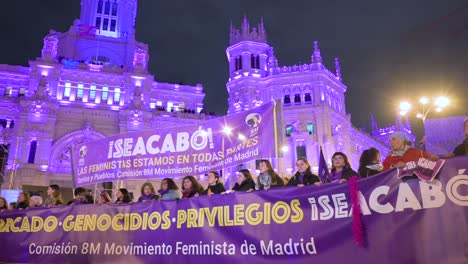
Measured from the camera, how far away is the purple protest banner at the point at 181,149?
27.6 feet

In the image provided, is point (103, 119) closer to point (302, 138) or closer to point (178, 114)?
point (178, 114)

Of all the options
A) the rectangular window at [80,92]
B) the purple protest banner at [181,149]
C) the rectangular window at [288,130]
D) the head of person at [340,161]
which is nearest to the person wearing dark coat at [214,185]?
the purple protest banner at [181,149]

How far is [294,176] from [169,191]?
338cm

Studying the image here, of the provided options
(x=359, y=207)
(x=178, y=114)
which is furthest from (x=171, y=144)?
(x=178, y=114)

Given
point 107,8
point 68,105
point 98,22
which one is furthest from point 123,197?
point 107,8

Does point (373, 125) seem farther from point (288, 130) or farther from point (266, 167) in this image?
point (266, 167)

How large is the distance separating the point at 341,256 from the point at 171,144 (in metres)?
5.57

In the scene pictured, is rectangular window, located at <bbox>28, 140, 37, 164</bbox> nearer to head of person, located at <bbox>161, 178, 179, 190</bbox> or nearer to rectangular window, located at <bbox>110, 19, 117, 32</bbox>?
rectangular window, located at <bbox>110, 19, 117, 32</bbox>

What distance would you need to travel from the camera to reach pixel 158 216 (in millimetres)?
8039

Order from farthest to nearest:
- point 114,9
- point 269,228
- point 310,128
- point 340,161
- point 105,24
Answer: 1. point 114,9
2. point 105,24
3. point 310,128
4. point 340,161
5. point 269,228

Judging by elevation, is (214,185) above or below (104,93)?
below

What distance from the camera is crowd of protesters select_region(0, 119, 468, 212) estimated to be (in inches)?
255

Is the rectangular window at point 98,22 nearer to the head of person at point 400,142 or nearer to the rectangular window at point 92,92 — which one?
the rectangular window at point 92,92

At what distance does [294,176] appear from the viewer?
25.2 feet
